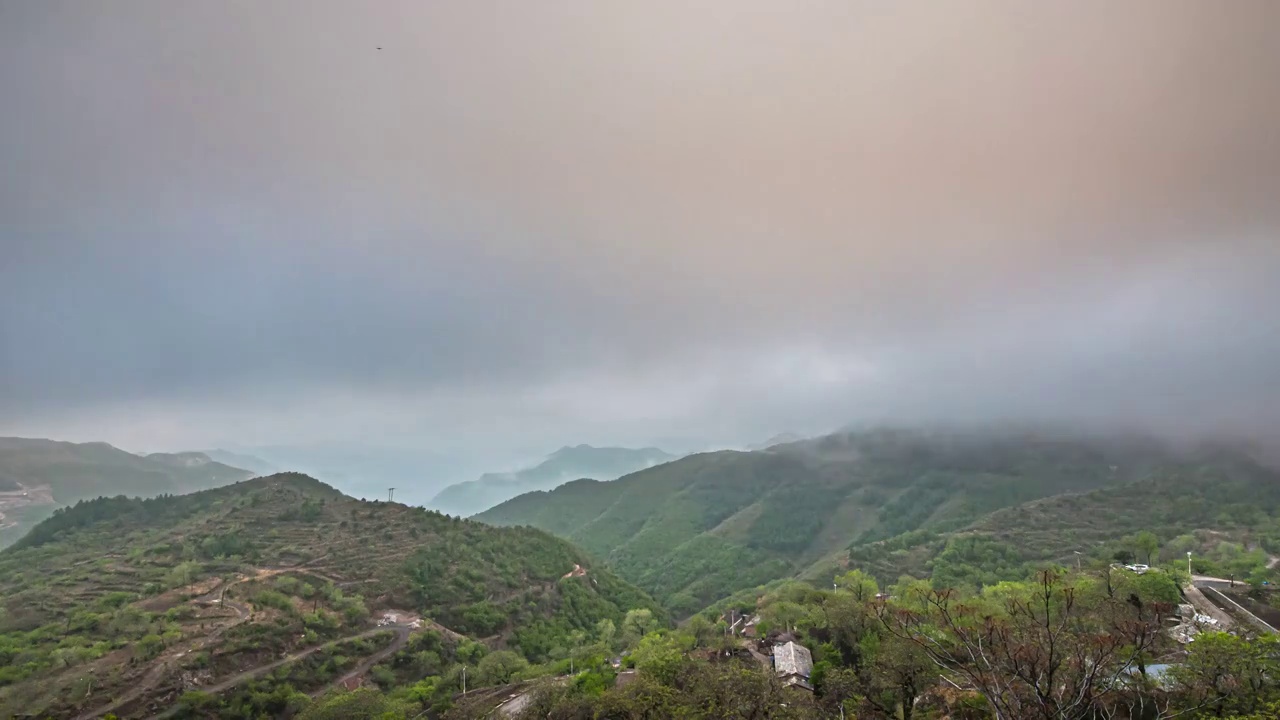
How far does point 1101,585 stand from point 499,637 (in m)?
66.1

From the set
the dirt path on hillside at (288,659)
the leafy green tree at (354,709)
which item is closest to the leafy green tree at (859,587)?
the leafy green tree at (354,709)

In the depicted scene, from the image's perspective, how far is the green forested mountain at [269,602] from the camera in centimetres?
4550

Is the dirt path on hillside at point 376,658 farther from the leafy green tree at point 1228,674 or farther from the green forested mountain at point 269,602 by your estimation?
the leafy green tree at point 1228,674

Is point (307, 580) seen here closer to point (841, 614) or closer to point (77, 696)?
point (77, 696)

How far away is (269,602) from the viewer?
5919 centimetres

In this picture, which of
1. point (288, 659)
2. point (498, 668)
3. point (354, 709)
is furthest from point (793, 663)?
point (288, 659)

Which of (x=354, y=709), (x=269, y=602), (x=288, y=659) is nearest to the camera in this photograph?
(x=354, y=709)

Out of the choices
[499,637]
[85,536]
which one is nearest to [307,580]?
[499,637]

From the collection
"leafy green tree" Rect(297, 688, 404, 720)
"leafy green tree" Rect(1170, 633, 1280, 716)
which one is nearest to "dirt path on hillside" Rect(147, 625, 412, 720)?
"leafy green tree" Rect(297, 688, 404, 720)

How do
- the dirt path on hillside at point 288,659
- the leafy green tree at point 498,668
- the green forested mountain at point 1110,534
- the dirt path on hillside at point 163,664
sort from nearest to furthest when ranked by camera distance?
the dirt path on hillside at point 163,664, the dirt path on hillside at point 288,659, the leafy green tree at point 498,668, the green forested mountain at point 1110,534

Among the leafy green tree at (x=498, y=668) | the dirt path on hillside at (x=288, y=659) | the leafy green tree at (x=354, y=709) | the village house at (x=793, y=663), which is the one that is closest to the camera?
the leafy green tree at (x=354, y=709)

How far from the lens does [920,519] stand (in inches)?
7859

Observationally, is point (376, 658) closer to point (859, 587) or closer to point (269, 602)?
point (269, 602)

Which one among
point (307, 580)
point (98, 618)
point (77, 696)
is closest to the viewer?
point (77, 696)
